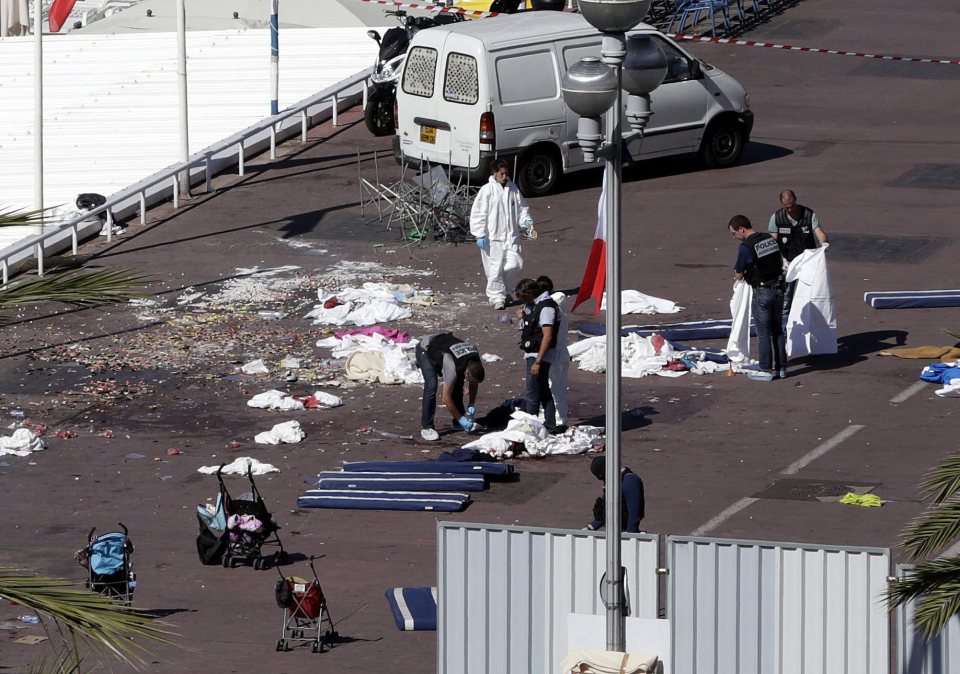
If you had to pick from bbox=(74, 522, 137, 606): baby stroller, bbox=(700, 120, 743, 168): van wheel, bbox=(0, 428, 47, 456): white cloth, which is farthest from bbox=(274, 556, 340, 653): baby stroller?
bbox=(700, 120, 743, 168): van wheel

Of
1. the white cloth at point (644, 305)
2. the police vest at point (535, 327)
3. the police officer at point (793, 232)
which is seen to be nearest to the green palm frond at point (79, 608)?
the police vest at point (535, 327)

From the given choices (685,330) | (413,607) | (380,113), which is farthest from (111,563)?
(380,113)

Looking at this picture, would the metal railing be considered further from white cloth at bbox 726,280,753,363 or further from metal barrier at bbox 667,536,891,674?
metal barrier at bbox 667,536,891,674

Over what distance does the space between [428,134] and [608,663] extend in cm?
1561

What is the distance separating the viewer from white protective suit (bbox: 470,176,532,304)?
20.5 meters

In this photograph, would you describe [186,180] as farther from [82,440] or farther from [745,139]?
[82,440]

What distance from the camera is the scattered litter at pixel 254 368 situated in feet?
61.4

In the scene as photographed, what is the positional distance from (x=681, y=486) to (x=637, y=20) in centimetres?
589

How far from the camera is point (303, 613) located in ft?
38.1

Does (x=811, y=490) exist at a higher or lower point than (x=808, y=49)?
lower

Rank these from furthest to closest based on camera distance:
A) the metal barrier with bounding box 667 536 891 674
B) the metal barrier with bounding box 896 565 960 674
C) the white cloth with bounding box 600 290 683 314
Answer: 1. the white cloth with bounding box 600 290 683 314
2. the metal barrier with bounding box 667 536 891 674
3. the metal barrier with bounding box 896 565 960 674

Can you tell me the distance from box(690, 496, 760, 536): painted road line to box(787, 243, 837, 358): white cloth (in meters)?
4.22

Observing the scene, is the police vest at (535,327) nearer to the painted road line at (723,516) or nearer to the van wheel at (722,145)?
the painted road line at (723,516)

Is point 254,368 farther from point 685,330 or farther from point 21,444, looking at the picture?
point 685,330
